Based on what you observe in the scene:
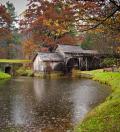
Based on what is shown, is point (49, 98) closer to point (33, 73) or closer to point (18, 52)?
point (33, 73)

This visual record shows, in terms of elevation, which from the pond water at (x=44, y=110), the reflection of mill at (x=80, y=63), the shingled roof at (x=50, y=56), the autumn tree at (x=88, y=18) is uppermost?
the autumn tree at (x=88, y=18)

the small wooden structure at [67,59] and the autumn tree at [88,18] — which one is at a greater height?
the autumn tree at [88,18]

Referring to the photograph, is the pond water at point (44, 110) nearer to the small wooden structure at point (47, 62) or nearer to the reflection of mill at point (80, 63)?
the small wooden structure at point (47, 62)

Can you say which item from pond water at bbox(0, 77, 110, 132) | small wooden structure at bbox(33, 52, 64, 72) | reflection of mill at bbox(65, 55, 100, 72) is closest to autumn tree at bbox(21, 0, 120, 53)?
pond water at bbox(0, 77, 110, 132)

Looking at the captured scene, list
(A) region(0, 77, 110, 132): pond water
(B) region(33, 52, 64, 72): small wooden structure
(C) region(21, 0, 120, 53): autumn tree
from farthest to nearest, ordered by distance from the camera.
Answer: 1. (B) region(33, 52, 64, 72): small wooden structure
2. (A) region(0, 77, 110, 132): pond water
3. (C) region(21, 0, 120, 53): autumn tree

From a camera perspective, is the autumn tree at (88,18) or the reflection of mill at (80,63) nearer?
the autumn tree at (88,18)

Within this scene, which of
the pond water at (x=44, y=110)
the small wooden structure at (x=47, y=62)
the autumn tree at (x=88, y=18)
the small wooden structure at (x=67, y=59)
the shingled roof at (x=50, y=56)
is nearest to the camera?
the autumn tree at (x=88, y=18)

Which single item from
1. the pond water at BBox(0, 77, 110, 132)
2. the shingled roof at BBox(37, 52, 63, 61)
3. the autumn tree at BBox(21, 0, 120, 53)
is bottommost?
the pond water at BBox(0, 77, 110, 132)

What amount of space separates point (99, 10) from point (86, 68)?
151 feet

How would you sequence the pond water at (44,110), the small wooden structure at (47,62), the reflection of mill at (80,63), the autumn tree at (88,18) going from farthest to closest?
the reflection of mill at (80,63) → the small wooden structure at (47,62) → the pond water at (44,110) → the autumn tree at (88,18)

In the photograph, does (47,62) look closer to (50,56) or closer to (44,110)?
(50,56)

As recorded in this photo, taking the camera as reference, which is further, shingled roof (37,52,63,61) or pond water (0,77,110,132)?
shingled roof (37,52,63,61)

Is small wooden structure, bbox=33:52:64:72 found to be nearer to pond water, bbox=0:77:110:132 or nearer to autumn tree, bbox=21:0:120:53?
pond water, bbox=0:77:110:132

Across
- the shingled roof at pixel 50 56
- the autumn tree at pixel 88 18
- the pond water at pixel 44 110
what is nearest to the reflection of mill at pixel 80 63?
the shingled roof at pixel 50 56
